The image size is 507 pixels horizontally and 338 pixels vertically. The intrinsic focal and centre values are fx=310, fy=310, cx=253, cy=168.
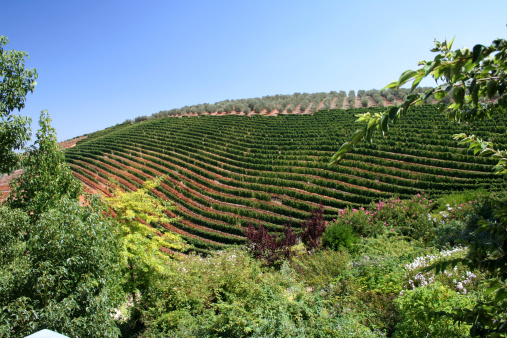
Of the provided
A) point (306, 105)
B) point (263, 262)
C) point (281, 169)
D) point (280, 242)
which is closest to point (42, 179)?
point (263, 262)

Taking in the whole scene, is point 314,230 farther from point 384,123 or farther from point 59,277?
point 384,123

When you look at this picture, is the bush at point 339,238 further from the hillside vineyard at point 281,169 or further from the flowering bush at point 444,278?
the hillside vineyard at point 281,169

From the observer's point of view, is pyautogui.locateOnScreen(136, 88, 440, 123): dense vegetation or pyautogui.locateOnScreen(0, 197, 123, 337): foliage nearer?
pyautogui.locateOnScreen(0, 197, 123, 337): foliage

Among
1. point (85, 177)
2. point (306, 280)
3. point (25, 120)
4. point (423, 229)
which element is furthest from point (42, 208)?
point (85, 177)

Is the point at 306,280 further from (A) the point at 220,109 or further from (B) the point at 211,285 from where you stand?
(A) the point at 220,109

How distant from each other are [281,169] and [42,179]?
1772 centimetres

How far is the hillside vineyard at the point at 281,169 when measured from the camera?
17.9 metres

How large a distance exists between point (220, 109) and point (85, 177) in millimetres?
24606

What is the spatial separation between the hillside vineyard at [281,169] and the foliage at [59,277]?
229 inches

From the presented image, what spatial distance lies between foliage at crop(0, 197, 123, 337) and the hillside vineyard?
5.81 metres

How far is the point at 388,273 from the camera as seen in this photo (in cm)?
699

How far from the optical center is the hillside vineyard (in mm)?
17891

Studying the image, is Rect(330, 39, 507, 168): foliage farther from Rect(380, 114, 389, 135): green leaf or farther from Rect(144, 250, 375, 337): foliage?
Rect(144, 250, 375, 337): foliage

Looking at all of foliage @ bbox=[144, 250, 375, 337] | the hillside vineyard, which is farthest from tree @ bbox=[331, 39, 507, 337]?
the hillside vineyard
